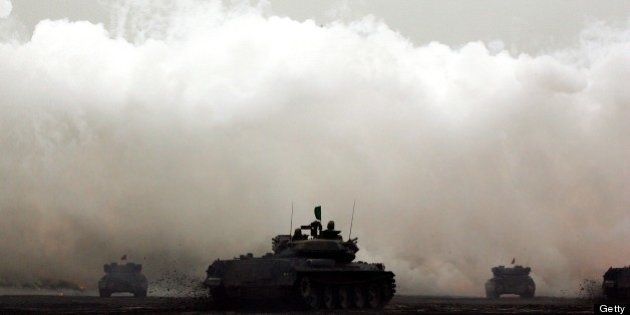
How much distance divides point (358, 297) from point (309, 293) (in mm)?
3309

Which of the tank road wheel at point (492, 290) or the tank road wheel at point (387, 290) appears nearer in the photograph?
the tank road wheel at point (387, 290)

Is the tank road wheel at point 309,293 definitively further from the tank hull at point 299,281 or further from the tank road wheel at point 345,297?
the tank road wheel at point 345,297

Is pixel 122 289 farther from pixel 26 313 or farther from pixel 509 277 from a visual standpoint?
pixel 26 313

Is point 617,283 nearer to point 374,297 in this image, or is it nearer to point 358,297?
point 374,297

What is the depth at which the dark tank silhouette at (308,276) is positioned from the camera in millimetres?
38938

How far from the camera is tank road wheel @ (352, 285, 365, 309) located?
41.6 meters

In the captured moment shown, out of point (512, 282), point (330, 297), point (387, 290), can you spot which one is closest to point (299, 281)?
point (330, 297)

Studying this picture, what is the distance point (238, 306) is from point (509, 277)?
3358 centimetres

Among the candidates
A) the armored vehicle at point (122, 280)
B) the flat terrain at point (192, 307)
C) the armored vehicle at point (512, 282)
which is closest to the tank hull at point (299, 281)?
the flat terrain at point (192, 307)

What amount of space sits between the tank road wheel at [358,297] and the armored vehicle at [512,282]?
101 feet

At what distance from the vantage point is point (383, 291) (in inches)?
1682

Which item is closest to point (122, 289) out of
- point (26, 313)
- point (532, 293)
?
point (532, 293)

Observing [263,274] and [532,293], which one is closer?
[263,274]

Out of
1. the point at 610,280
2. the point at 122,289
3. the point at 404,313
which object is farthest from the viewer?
the point at 122,289
